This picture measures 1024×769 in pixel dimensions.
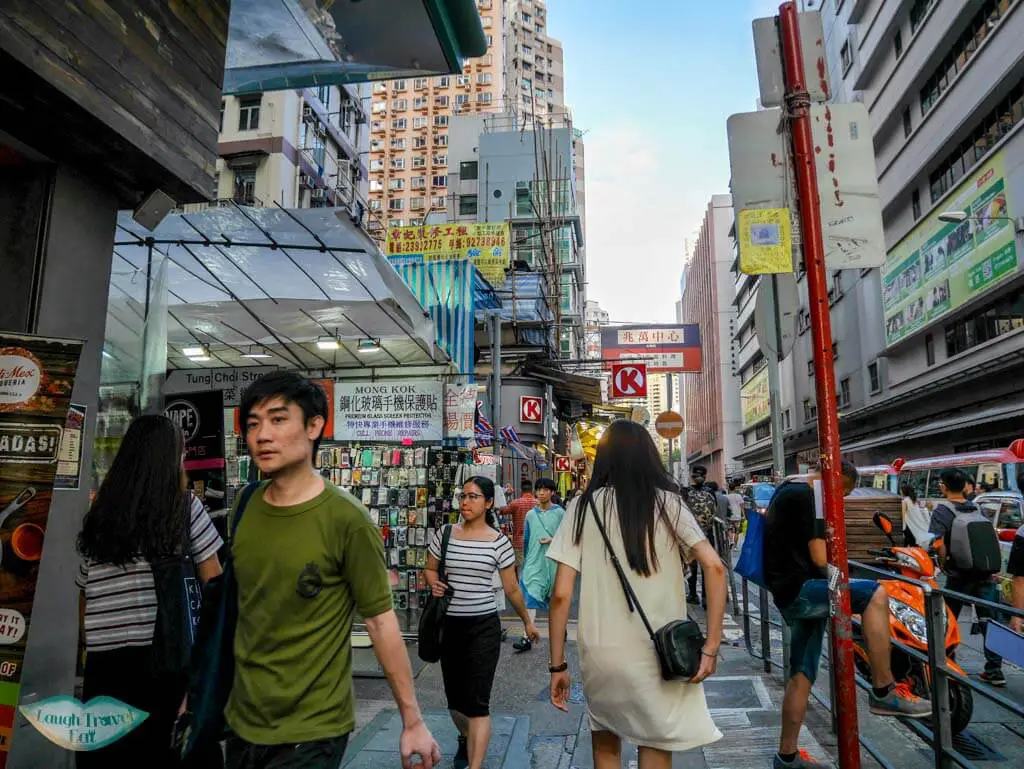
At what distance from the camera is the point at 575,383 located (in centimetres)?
2231

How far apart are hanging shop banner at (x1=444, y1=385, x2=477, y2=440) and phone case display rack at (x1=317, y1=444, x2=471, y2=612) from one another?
1.23 feet

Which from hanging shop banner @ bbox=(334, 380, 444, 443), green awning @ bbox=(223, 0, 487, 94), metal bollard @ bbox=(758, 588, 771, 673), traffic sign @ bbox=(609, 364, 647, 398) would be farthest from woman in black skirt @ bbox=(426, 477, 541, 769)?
traffic sign @ bbox=(609, 364, 647, 398)

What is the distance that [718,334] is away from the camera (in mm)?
75000

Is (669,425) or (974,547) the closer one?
(974,547)

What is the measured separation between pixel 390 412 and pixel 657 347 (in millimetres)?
9309

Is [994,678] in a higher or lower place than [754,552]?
lower

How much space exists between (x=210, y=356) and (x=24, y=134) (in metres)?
6.29

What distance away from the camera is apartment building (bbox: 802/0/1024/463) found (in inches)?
835

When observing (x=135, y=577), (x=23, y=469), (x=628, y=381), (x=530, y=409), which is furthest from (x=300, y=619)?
(x=530, y=409)

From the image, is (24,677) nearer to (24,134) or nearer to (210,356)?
(24,134)

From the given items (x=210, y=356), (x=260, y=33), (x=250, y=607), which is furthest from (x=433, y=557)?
(x=210, y=356)

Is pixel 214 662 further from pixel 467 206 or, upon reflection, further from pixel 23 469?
pixel 467 206

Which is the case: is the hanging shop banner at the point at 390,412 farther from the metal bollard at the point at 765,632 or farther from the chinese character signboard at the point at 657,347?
the chinese character signboard at the point at 657,347

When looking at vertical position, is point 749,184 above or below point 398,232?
below
